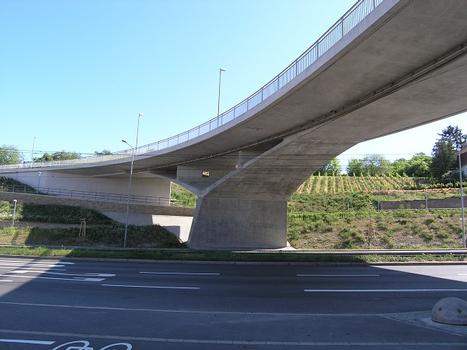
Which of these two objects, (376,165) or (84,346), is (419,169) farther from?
(84,346)

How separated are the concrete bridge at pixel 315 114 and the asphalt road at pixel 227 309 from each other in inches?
300

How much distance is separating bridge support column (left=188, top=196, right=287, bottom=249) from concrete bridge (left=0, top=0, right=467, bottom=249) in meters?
0.08

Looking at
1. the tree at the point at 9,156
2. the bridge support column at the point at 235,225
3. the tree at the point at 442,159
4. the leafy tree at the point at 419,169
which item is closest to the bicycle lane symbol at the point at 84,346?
the bridge support column at the point at 235,225

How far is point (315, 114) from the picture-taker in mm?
23625

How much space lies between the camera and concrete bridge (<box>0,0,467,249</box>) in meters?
13.8

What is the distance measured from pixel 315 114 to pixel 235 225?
50.7 feet

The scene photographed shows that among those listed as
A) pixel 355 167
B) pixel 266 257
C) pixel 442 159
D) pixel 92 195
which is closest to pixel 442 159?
pixel 442 159

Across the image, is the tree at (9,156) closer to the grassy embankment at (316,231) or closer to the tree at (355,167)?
the grassy embankment at (316,231)

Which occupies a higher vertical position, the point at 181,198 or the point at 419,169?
the point at 419,169

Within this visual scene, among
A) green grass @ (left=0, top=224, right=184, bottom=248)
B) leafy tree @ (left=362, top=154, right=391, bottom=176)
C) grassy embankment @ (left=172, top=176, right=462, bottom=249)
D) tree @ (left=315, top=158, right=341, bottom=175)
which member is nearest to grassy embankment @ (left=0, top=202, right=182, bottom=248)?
green grass @ (left=0, top=224, right=184, bottom=248)

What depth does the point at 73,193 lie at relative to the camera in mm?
58062

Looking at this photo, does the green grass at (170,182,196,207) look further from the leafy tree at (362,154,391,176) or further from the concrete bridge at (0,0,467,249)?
the leafy tree at (362,154,391,176)

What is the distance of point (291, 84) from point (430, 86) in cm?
569

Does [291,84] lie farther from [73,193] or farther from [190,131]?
[73,193]
